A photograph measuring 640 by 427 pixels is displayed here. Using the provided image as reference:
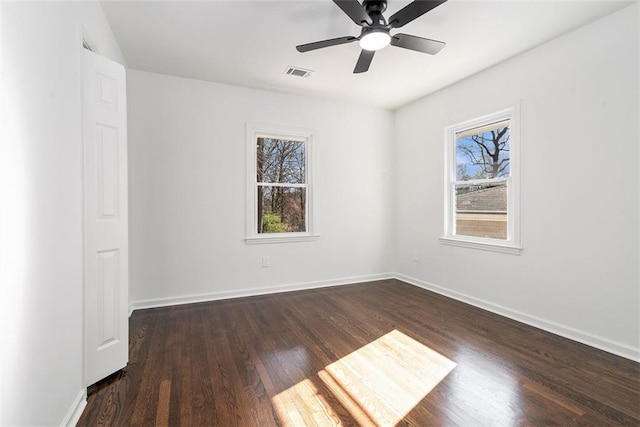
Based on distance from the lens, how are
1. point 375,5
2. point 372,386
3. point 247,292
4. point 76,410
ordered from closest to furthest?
point 76,410
point 372,386
point 375,5
point 247,292

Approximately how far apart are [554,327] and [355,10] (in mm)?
3143

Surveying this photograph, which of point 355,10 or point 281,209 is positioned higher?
point 355,10

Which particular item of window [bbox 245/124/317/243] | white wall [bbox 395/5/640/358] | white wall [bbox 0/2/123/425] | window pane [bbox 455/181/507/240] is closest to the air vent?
window [bbox 245/124/317/243]

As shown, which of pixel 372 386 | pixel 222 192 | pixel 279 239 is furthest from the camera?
pixel 279 239

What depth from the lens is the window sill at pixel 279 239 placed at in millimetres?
4023

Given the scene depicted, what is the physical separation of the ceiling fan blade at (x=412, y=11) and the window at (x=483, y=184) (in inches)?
69.5

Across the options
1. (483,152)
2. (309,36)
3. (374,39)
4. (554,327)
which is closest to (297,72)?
(309,36)

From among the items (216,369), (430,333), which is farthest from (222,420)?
(430,333)

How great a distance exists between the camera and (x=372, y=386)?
1.99 m

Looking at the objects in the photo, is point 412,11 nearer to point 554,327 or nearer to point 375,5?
point 375,5

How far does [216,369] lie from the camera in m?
2.19

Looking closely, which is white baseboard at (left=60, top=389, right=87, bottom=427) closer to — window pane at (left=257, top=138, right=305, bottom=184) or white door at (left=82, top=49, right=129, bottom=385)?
white door at (left=82, top=49, right=129, bottom=385)

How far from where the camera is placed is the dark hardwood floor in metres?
1.71

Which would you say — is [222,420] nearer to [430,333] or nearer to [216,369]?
[216,369]
